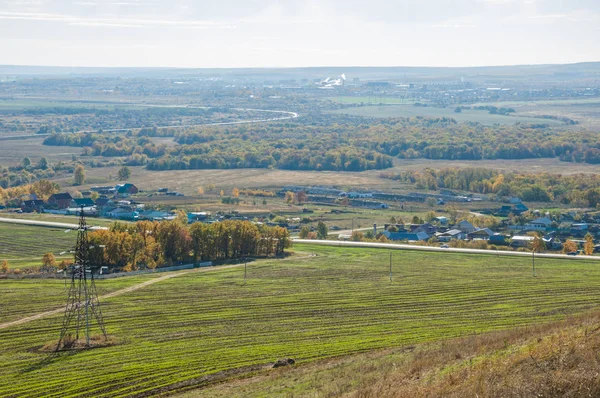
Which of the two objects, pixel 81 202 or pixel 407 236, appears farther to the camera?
pixel 81 202

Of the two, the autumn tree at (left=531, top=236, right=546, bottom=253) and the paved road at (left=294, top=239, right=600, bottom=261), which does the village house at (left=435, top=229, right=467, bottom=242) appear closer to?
the paved road at (left=294, top=239, right=600, bottom=261)

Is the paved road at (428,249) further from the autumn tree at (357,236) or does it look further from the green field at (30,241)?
the green field at (30,241)

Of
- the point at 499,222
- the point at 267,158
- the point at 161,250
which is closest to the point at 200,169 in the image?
the point at 267,158

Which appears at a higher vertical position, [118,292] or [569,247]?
[118,292]

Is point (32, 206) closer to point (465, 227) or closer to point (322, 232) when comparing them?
point (322, 232)

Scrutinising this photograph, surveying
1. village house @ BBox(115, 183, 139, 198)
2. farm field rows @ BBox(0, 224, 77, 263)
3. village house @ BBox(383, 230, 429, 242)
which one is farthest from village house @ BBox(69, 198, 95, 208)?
village house @ BBox(383, 230, 429, 242)

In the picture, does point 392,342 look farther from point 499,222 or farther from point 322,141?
point 322,141

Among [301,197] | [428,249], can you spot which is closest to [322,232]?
[428,249]
